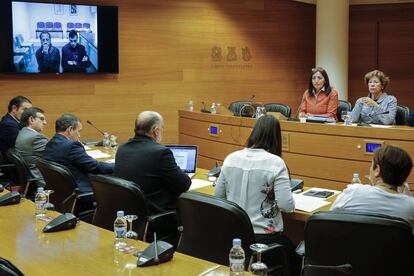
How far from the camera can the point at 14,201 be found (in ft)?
12.2

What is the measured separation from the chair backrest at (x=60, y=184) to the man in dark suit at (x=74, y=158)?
10.1 inches

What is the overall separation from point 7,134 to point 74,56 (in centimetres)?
215

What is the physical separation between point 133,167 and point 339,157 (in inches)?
109

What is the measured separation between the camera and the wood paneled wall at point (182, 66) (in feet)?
27.7

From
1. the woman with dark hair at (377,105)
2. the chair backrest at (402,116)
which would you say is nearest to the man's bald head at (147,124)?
the woman with dark hair at (377,105)

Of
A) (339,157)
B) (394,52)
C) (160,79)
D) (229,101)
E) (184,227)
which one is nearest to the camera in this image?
(184,227)

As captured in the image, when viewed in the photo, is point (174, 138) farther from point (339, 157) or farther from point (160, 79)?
point (339, 157)

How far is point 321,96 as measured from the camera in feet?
22.4

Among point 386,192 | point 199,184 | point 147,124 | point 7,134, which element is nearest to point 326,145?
point 199,184

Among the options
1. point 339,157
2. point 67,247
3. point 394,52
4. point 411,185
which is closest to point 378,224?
point 67,247

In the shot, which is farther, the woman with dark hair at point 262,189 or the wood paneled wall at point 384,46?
the wood paneled wall at point 384,46

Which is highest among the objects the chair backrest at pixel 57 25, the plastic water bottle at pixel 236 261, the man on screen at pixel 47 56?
the chair backrest at pixel 57 25

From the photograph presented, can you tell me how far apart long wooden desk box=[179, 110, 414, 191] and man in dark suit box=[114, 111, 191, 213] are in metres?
2.42

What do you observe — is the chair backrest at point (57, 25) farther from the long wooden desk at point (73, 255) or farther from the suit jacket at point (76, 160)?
the long wooden desk at point (73, 255)
